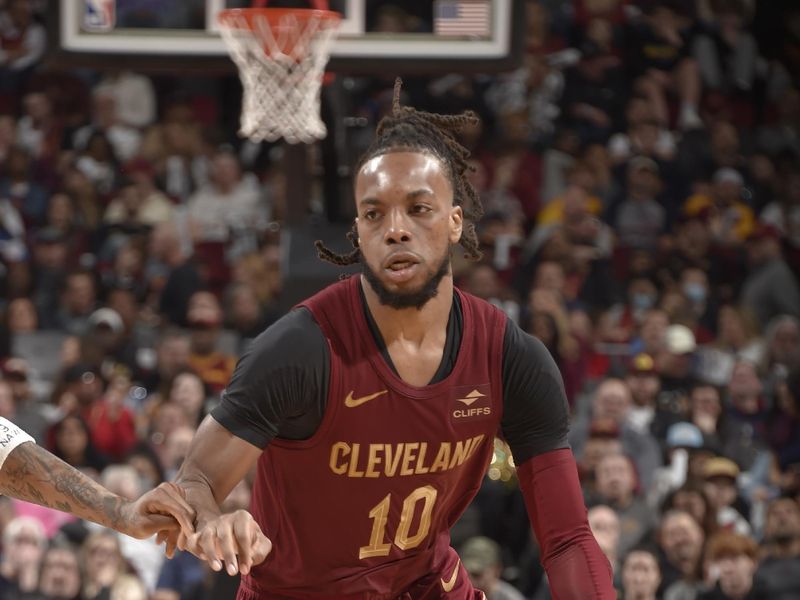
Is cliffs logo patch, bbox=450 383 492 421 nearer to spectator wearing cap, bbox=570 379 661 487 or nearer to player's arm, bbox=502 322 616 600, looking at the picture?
A: player's arm, bbox=502 322 616 600

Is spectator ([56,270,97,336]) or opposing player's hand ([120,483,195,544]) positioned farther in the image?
spectator ([56,270,97,336])

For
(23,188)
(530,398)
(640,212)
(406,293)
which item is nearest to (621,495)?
(640,212)

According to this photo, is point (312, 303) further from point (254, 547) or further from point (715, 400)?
point (715, 400)

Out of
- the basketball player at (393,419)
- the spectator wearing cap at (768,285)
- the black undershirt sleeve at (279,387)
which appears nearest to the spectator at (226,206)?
the spectator wearing cap at (768,285)

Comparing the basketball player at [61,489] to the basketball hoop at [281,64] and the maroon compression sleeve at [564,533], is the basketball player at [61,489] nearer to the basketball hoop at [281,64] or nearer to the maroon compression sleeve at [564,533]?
the maroon compression sleeve at [564,533]

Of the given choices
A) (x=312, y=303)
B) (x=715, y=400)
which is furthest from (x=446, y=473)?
(x=715, y=400)

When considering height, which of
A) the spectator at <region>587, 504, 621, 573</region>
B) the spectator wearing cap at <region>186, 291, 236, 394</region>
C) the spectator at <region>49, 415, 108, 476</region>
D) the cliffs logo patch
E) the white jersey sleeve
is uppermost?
the cliffs logo patch

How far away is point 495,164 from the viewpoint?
11898 mm

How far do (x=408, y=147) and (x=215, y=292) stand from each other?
23.8 ft

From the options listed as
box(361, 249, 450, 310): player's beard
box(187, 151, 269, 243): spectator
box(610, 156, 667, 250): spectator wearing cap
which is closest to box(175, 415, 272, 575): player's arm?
box(361, 249, 450, 310): player's beard

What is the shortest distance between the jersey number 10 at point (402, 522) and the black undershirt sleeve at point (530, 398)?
0.30m

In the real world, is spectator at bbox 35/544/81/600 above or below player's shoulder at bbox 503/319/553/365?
below

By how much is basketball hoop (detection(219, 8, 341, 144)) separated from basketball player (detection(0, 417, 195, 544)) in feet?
11.2

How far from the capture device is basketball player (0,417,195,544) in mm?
3656
